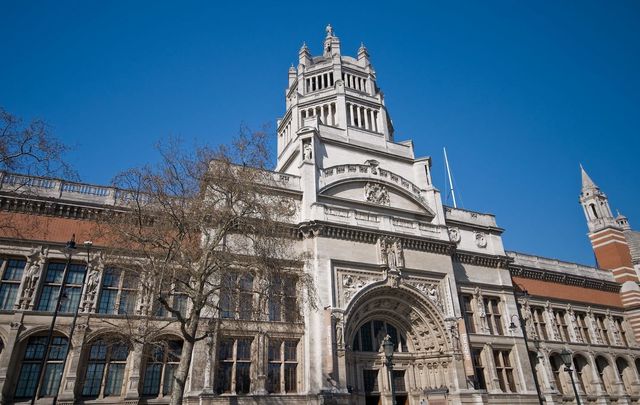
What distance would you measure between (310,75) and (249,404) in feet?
99.7

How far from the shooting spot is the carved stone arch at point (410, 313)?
1046 inches

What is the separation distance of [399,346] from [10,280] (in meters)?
23.3

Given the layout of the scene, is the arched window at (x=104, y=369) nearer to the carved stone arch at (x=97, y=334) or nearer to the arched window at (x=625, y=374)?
the carved stone arch at (x=97, y=334)

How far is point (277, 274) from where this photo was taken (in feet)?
70.1

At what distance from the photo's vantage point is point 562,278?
40.0 m

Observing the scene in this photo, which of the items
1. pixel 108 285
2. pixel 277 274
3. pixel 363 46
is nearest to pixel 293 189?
pixel 277 274

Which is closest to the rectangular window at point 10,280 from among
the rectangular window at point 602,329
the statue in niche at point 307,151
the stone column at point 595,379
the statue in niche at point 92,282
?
the statue in niche at point 92,282

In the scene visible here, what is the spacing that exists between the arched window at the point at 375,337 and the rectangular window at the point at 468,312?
17.3 feet

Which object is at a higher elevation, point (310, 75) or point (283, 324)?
point (310, 75)

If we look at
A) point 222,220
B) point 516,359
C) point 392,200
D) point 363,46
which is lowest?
point 516,359

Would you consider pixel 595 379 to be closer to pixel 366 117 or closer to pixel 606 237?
pixel 606 237

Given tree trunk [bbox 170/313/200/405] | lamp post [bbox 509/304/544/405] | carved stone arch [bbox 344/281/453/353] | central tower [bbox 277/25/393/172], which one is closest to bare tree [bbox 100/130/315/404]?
Answer: tree trunk [bbox 170/313/200/405]

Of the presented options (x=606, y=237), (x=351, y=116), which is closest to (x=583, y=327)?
Answer: (x=606, y=237)

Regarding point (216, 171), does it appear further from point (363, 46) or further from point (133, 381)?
point (363, 46)
